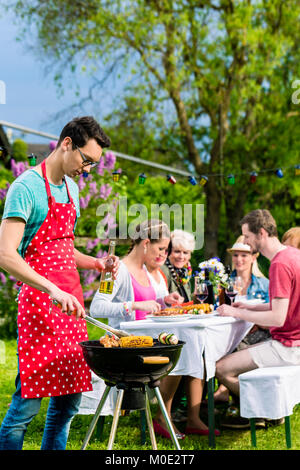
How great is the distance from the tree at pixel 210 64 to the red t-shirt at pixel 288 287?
9.87 m

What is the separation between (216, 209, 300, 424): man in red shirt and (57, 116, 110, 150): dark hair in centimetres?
176

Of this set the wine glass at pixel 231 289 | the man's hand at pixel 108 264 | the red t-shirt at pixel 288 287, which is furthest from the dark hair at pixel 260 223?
the man's hand at pixel 108 264

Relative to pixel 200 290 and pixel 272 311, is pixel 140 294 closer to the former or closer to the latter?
pixel 200 290

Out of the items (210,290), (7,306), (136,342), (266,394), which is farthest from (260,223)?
(7,306)

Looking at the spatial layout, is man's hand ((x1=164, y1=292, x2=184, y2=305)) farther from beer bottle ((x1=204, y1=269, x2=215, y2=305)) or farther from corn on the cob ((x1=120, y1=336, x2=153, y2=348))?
corn on the cob ((x1=120, y1=336, x2=153, y2=348))

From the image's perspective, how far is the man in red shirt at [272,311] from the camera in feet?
13.2

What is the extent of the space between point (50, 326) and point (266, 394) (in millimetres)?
1871

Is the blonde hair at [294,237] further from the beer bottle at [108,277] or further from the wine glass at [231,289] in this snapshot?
the beer bottle at [108,277]

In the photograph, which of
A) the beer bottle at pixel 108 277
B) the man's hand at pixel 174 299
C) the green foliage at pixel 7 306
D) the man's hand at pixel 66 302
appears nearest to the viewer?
the man's hand at pixel 66 302

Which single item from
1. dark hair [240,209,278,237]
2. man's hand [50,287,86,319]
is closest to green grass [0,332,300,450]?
dark hair [240,209,278,237]

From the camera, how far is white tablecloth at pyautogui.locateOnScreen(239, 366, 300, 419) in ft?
13.1
